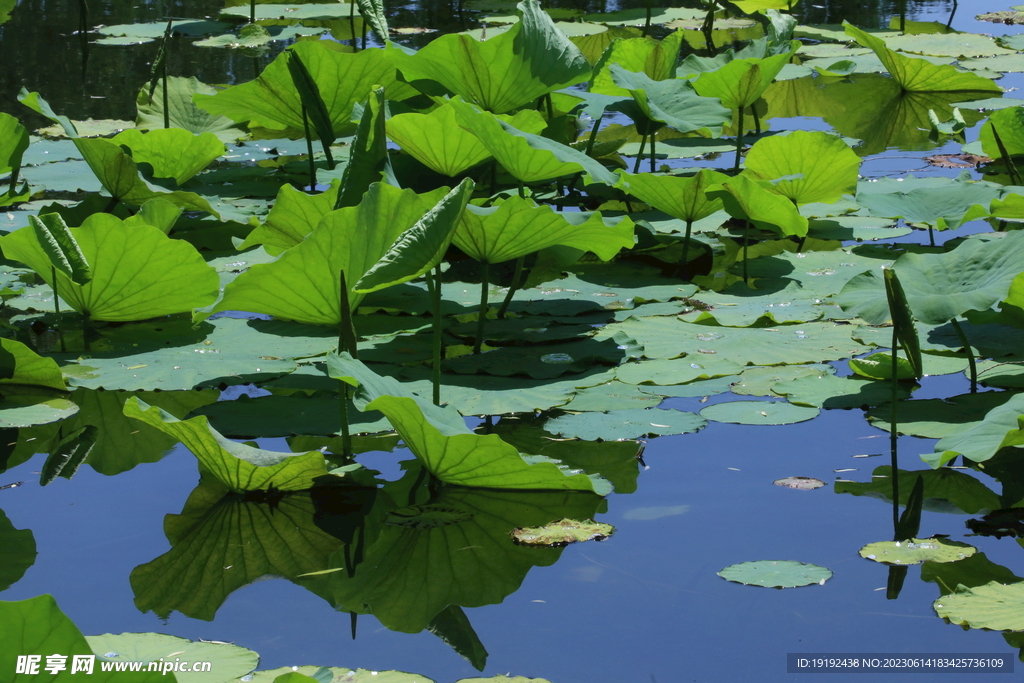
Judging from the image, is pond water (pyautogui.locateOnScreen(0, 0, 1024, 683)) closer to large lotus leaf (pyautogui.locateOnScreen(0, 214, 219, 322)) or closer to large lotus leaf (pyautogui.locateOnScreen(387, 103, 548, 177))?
large lotus leaf (pyautogui.locateOnScreen(0, 214, 219, 322))

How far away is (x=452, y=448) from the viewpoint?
1.43m

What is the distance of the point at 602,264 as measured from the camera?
8.83ft

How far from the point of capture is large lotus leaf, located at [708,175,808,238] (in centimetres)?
240

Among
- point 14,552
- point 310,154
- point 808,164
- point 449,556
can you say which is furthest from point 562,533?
point 310,154

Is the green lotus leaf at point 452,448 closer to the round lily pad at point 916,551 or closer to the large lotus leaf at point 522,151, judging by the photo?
the round lily pad at point 916,551

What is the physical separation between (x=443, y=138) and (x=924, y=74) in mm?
2627

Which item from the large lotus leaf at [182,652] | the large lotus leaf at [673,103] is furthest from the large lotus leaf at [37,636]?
the large lotus leaf at [673,103]

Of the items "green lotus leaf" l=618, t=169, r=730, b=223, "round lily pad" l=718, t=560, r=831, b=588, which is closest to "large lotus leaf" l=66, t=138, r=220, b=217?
"green lotus leaf" l=618, t=169, r=730, b=223

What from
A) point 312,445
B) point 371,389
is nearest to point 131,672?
point 371,389

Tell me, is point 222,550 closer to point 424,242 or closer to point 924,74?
point 424,242

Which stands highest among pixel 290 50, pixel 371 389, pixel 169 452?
pixel 290 50

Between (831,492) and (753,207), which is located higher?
(753,207)

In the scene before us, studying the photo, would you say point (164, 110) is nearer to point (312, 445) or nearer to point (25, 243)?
point (25, 243)

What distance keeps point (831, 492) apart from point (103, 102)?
12.4ft
